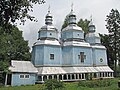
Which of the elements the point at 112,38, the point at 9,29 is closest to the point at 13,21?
the point at 9,29

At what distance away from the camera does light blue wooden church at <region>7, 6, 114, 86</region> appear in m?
35.3

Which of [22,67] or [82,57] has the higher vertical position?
[82,57]

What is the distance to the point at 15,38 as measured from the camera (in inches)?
1864

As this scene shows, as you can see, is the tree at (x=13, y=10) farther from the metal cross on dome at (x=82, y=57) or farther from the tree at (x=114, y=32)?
the tree at (x=114, y=32)

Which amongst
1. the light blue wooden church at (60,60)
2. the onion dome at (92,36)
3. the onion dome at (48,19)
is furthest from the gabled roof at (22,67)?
the onion dome at (92,36)

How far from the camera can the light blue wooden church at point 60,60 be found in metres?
35.3

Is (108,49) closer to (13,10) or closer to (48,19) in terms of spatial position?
(48,19)

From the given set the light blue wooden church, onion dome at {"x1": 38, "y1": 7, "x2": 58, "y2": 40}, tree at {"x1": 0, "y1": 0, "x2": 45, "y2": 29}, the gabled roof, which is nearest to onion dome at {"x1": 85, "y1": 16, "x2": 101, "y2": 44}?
the light blue wooden church

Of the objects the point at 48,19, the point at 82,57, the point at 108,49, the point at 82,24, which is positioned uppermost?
the point at 82,24

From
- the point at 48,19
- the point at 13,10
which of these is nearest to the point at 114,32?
the point at 48,19

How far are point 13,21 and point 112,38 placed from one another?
4261 centimetres

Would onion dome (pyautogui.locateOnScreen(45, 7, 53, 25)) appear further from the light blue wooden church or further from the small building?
the small building

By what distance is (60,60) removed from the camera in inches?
1604

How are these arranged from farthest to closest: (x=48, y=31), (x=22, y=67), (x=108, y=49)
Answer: (x=108, y=49), (x=48, y=31), (x=22, y=67)
